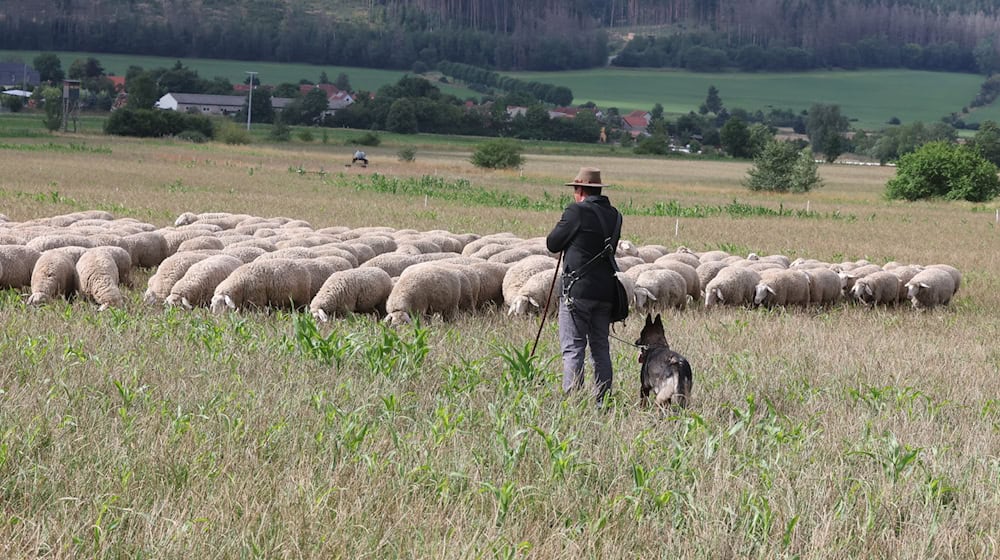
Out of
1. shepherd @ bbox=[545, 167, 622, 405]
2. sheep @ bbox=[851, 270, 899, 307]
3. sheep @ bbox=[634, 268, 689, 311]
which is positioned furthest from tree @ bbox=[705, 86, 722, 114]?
shepherd @ bbox=[545, 167, 622, 405]

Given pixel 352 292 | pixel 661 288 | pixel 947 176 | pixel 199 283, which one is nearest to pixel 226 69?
pixel 947 176

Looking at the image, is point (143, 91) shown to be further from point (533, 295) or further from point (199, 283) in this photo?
point (533, 295)

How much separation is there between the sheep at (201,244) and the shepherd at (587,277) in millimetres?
8063

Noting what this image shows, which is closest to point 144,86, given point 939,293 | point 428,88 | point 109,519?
point 428,88

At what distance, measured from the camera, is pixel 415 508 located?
5699 millimetres

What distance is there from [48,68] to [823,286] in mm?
166312

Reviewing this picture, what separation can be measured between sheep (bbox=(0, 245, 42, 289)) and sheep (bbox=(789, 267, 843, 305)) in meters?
10.3

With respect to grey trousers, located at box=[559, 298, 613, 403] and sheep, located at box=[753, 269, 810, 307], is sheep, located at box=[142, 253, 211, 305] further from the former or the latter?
sheep, located at box=[753, 269, 810, 307]

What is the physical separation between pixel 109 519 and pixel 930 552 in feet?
13.4

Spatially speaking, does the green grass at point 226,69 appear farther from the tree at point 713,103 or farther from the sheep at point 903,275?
the sheep at point 903,275

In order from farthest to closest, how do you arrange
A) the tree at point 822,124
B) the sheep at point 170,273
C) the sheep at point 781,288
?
1. the tree at point 822,124
2. the sheep at point 781,288
3. the sheep at point 170,273

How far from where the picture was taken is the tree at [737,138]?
11306 centimetres

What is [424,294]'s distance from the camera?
12.3m

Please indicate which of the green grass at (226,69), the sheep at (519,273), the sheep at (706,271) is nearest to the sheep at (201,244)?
the sheep at (519,273)
